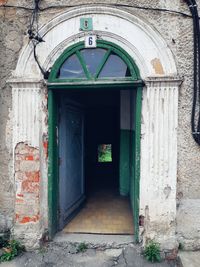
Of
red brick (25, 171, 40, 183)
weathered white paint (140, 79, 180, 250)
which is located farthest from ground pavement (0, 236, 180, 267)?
red brick (25, 171, 40, 183)

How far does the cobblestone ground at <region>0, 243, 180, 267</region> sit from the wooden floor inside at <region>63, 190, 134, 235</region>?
0.46 meters

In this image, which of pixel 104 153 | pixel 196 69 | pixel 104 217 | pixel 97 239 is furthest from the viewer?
pixel 104 153

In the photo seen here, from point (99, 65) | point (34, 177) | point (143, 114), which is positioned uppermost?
point (99, 65)

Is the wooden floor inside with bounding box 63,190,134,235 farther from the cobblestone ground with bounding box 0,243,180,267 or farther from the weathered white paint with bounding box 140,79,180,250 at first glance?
the weathered white paint with bounding box 140,79,180,250

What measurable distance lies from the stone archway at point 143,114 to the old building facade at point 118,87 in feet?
0.05

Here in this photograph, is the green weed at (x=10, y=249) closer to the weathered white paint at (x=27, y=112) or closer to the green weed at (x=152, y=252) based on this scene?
the weathered white paint at (x=27, y=112)

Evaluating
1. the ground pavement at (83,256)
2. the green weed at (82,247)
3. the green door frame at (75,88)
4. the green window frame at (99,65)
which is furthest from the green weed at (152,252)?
the green window frame at (99,65)

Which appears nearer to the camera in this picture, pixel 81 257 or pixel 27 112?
pixel 81 257

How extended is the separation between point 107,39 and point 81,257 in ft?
10.3

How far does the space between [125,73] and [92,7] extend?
105 centimetres

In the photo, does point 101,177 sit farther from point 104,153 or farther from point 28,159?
point 28,159

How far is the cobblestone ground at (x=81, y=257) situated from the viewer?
364 cm

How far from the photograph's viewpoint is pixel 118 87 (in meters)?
3.90

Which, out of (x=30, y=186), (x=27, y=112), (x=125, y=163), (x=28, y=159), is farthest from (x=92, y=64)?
(x=125, y=163)
